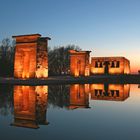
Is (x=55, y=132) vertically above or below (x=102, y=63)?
below

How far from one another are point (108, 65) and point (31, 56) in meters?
25.7

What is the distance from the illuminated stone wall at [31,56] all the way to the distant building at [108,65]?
23861 mm

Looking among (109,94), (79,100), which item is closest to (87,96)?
(79,100)

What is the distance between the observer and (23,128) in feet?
18.9

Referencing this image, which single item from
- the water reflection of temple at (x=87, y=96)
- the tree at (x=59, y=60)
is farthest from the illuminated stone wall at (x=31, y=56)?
the tree at (x=59, y=60)

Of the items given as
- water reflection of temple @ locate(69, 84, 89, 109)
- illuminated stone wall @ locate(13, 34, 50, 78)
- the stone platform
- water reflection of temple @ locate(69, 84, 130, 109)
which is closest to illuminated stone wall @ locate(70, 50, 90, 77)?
the stone platform

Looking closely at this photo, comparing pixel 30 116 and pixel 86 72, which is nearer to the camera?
pixel 30 116

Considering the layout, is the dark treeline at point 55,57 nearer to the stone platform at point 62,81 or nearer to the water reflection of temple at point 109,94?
the stone platform at point 62,81

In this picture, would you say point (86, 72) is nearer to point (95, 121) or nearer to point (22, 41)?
point (22, 41)

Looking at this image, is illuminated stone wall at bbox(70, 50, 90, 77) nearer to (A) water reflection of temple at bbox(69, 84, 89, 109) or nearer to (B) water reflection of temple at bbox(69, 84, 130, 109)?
(B) water reflection of temple at bbox(69, 84, 130, 109)

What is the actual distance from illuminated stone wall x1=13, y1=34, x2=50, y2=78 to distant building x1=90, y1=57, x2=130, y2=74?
23.9 metres

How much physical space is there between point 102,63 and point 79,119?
4114 cm

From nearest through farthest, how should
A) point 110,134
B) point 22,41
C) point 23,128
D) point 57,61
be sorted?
point 110,134 → point 23,128 → point 22,41 → point 57,61

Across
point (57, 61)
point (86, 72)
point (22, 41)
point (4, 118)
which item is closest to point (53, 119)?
point (4, 118)
